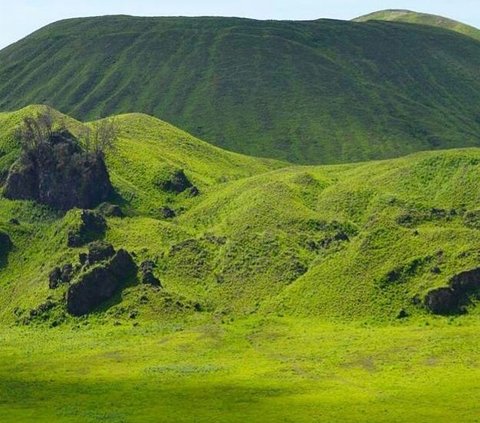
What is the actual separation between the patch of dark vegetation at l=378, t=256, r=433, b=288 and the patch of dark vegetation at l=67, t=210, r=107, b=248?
67411mm

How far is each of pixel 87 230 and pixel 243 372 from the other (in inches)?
3074

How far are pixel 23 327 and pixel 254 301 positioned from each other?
146 ft

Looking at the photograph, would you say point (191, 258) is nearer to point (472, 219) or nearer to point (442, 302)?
point (442, 302)

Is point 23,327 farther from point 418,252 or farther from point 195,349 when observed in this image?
point 418,252

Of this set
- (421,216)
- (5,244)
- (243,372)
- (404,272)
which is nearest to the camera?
(243,372)

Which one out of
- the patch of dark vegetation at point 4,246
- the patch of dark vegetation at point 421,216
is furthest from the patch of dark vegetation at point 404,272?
the patch of dark vegetation at point 4,246

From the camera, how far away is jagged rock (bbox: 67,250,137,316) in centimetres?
16750

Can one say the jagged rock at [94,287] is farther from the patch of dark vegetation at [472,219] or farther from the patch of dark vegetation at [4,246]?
the patch of dark vegetation at [472,219]

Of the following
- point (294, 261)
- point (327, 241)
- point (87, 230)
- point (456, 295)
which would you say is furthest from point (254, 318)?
point (87, 230)

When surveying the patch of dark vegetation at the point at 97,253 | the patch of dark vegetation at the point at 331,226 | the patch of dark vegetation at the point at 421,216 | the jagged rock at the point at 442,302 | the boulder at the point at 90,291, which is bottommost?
the boulder at the point at 90,291

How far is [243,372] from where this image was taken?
421 feet

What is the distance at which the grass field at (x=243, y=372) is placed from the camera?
10781 centimetres

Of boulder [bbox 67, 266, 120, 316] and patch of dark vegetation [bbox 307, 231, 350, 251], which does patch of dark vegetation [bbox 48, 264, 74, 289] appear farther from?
patch of dark vegetation [bbox 307, 231, 350, 251]

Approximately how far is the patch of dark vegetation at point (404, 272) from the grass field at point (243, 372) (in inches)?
535
